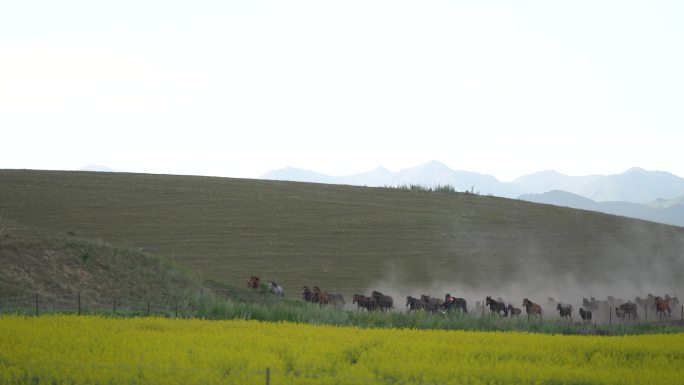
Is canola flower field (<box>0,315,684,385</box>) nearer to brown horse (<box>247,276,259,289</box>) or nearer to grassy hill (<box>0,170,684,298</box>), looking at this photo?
brown horse (<box>247,276,259,289</box>)

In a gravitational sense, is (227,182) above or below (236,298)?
above

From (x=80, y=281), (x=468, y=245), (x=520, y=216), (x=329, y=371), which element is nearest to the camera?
(x=329, y=371)

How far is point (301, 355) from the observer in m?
23.0

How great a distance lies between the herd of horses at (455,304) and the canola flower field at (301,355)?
14881mm

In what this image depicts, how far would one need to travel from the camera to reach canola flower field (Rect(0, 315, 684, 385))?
19719 mm

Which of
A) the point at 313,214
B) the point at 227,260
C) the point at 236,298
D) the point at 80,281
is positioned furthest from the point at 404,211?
the point at 80,281

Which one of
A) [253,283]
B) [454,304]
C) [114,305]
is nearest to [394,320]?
[454,304]

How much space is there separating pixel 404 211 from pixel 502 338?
4869 centimetres

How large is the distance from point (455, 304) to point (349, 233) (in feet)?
77.0

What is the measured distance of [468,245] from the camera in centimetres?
6806

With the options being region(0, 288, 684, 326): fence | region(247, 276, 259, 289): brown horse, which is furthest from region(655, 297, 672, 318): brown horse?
region(247, 276, 259, 289): brown horse

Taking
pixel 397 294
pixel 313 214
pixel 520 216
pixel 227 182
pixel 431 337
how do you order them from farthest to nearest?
pixel 227 182 → pixel 520 216 → pixel 313 214 → pixel 397 294 → pixel 431 337

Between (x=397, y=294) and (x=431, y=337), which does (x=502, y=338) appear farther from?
(x=397, y=294)

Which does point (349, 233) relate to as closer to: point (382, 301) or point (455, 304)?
point (382, 301)
